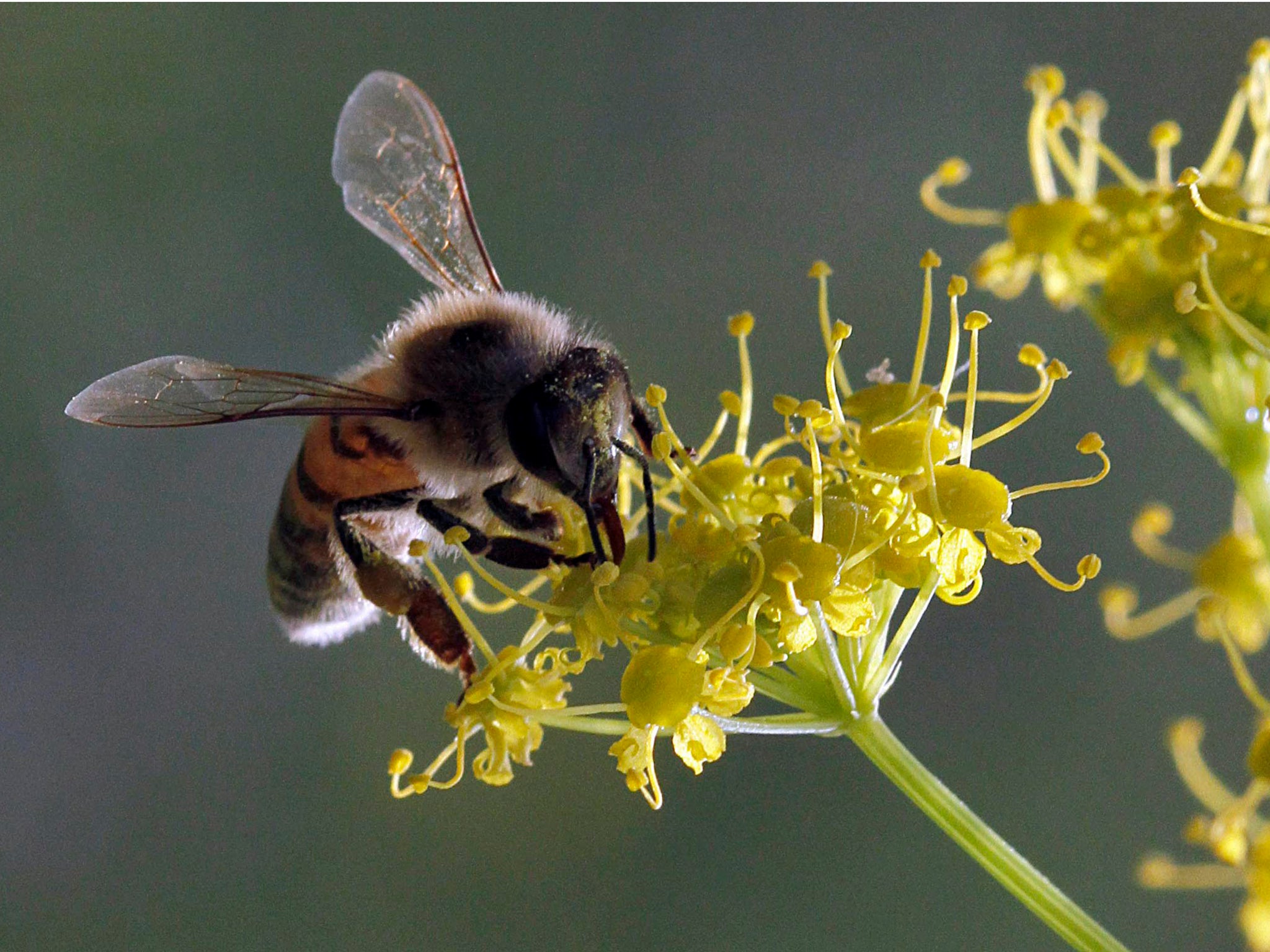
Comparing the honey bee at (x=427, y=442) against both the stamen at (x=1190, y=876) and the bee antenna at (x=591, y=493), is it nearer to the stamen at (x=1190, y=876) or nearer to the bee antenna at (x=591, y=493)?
the bee antenna at (x=591, y=493)

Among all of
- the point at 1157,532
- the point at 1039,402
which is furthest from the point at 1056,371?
the point at 1157,532

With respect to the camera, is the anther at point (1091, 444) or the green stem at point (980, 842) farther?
the anther at point (1091, 444)

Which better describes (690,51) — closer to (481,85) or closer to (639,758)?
(481,85)

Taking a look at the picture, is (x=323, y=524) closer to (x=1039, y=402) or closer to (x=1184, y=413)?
(x=1039, y=402)

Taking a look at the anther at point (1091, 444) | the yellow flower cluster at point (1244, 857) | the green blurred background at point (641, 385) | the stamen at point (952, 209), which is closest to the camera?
the yellow flower cluster at point (1244, 857)

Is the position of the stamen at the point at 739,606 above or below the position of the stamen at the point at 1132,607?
above

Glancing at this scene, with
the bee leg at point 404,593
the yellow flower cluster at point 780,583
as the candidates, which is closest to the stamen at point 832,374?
the yellow flower cluster at point 780,583

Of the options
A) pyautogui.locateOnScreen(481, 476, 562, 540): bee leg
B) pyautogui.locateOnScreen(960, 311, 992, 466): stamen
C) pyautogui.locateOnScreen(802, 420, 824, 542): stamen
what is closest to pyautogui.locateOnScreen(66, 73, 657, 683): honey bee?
pyautogui.locateOnScreen(481, 476, 562, 540): bee leg
